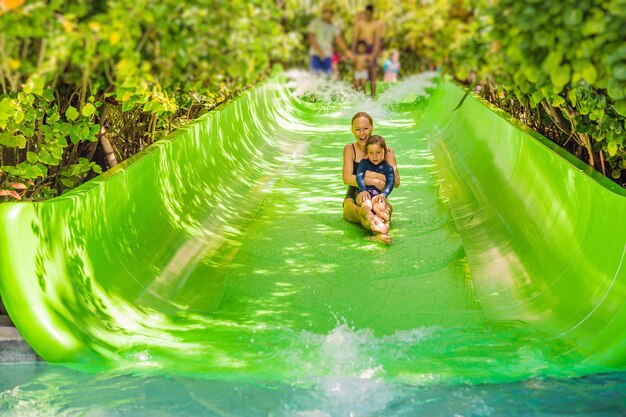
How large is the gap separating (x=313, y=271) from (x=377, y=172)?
4.20ft

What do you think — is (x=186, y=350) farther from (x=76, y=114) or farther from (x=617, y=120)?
(x=617, y=120)

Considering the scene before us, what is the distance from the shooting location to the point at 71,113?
6.32 metres

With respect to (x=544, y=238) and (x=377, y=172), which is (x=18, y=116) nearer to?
(x=377, y=172)

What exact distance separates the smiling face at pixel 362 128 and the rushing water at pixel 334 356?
2.67ft

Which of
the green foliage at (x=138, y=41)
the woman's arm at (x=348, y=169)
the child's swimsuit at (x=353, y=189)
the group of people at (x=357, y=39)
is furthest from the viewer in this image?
the group of people at (x=357, y=39)

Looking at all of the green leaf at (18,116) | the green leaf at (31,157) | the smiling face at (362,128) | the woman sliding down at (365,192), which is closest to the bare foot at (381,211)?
the woman sliding down at (365,192)

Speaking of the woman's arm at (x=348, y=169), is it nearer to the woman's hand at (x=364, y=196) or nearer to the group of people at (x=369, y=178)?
the group of people at (x=369, y=178)

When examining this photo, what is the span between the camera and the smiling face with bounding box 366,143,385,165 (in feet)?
24.0

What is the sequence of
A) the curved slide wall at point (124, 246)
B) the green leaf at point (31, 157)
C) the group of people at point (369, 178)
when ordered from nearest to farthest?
1. the curved slide wall at point (124, 246)
2. the green leaf at point (31, 157)
3. the group of people at point (369, 178)

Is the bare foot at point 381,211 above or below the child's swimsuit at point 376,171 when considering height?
below

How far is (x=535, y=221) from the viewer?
6551mm

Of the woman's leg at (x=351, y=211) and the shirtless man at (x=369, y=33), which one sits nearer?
the woman's leg at (x=351, y=211)

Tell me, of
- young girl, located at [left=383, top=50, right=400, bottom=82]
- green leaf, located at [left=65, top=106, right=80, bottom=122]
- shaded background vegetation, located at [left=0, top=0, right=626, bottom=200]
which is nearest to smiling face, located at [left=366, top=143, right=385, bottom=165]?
green leaf, located at [left=65, top=106, right=80, bottom=122]

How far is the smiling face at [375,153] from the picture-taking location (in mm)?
7305
